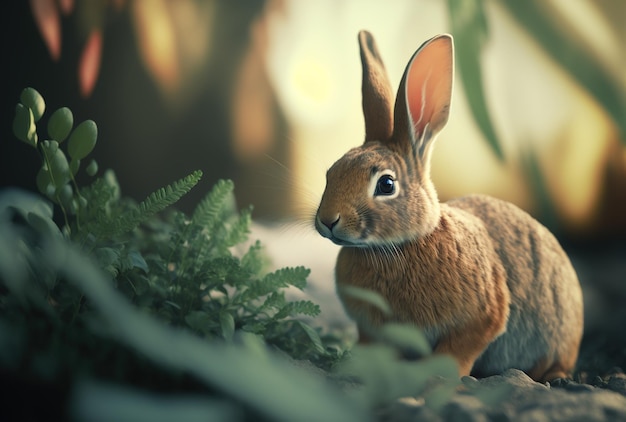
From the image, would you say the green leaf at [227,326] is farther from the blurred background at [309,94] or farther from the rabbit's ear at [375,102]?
the blurred background at [309,94]

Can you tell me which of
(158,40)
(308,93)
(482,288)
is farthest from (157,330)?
(308,93)

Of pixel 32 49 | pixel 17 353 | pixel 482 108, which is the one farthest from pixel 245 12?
pixel 17 353

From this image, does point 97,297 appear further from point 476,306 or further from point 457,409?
point 476,306

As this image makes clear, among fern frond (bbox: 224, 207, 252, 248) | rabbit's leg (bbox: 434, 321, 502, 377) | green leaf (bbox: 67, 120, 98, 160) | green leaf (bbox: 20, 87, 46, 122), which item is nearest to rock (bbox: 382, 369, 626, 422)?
rabbit's leg (bbox: 434, 321, 502, 377)

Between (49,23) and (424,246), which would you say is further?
(49,23)

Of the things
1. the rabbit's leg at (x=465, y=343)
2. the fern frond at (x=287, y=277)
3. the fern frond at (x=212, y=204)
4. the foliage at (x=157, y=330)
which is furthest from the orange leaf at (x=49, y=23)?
the rabbit's leg at (x=465, y=343)

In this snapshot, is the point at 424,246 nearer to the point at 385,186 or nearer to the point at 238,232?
the point at 385,186

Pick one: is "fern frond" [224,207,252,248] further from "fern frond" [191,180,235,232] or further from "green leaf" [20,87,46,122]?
"green leaf" [20,87,46,122]
